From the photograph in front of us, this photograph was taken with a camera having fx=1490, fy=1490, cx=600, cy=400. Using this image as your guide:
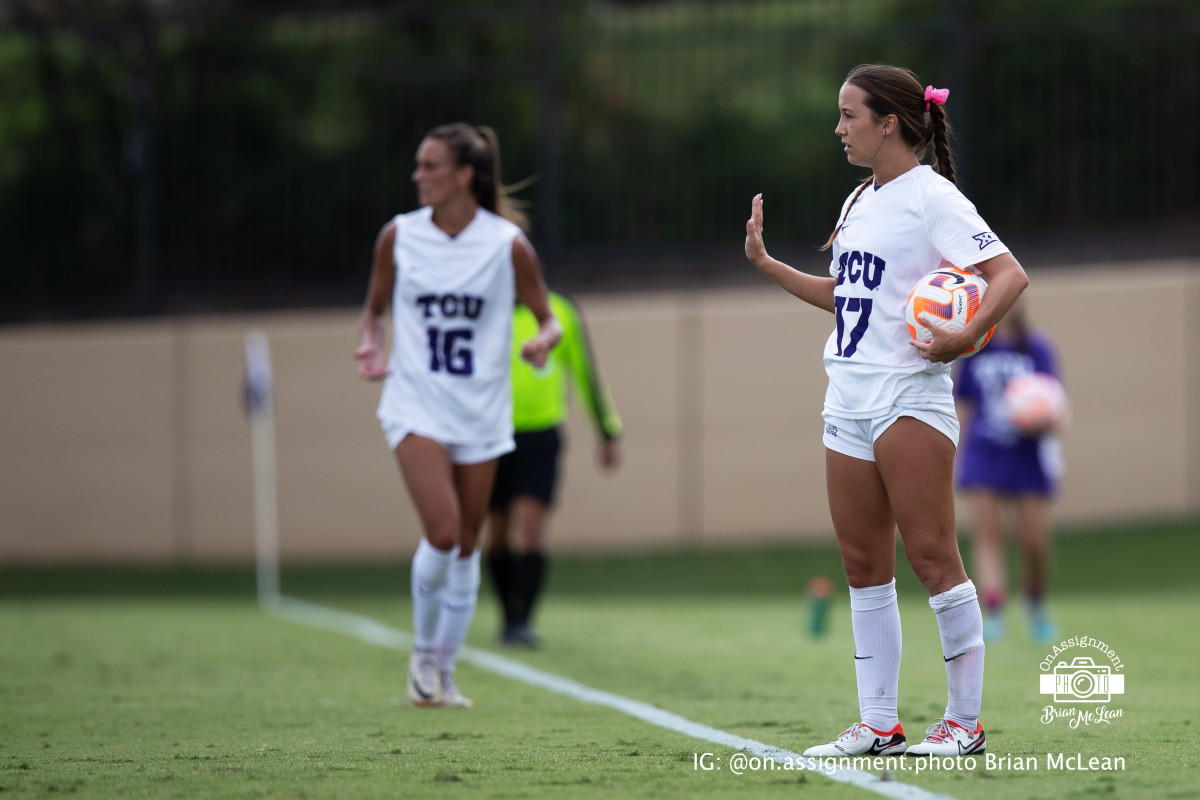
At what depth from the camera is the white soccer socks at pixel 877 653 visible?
450cm

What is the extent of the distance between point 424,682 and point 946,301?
2.85 meters

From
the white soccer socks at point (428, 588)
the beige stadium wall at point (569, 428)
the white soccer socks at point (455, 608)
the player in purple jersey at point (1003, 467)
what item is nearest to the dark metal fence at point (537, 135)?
the beige stadium wall at point (569, 428)

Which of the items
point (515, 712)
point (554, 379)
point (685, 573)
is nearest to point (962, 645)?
point (515, 712)

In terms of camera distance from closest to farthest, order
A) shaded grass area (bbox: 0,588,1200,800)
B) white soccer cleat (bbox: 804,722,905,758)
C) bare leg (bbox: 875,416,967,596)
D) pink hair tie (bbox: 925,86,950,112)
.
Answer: shaded grass area (bbox: 0,588,1200,800) → bare leg (bbox: 875,416,967,596) → white soccer cleat (bbox: 804,722,905,758) → pink hair tie (bbox: 925,86,950,112)

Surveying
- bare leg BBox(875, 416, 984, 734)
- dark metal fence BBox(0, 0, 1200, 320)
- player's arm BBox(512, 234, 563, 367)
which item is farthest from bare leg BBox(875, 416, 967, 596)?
→ dark metal fence BBox(0, 0, 1200, 320)

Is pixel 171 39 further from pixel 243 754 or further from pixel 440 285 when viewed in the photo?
pixel 243 754

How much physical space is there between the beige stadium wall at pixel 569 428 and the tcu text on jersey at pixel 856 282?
10.6 m

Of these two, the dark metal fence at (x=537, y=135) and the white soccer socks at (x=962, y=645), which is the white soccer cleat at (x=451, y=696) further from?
the dark metal fence at (x=537, y=135)

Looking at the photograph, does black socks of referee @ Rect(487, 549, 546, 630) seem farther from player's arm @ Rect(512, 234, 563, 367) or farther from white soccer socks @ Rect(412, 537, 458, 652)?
player's arm @ Rect(512, 234, 563, 367)

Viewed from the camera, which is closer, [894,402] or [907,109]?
[894,402]

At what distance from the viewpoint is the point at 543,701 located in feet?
20.6

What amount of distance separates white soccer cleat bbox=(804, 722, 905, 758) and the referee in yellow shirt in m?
4.46

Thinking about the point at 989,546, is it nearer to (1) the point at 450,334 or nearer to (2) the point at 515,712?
(2) the point at 515,712

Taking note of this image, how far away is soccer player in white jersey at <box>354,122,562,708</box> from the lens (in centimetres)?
602
